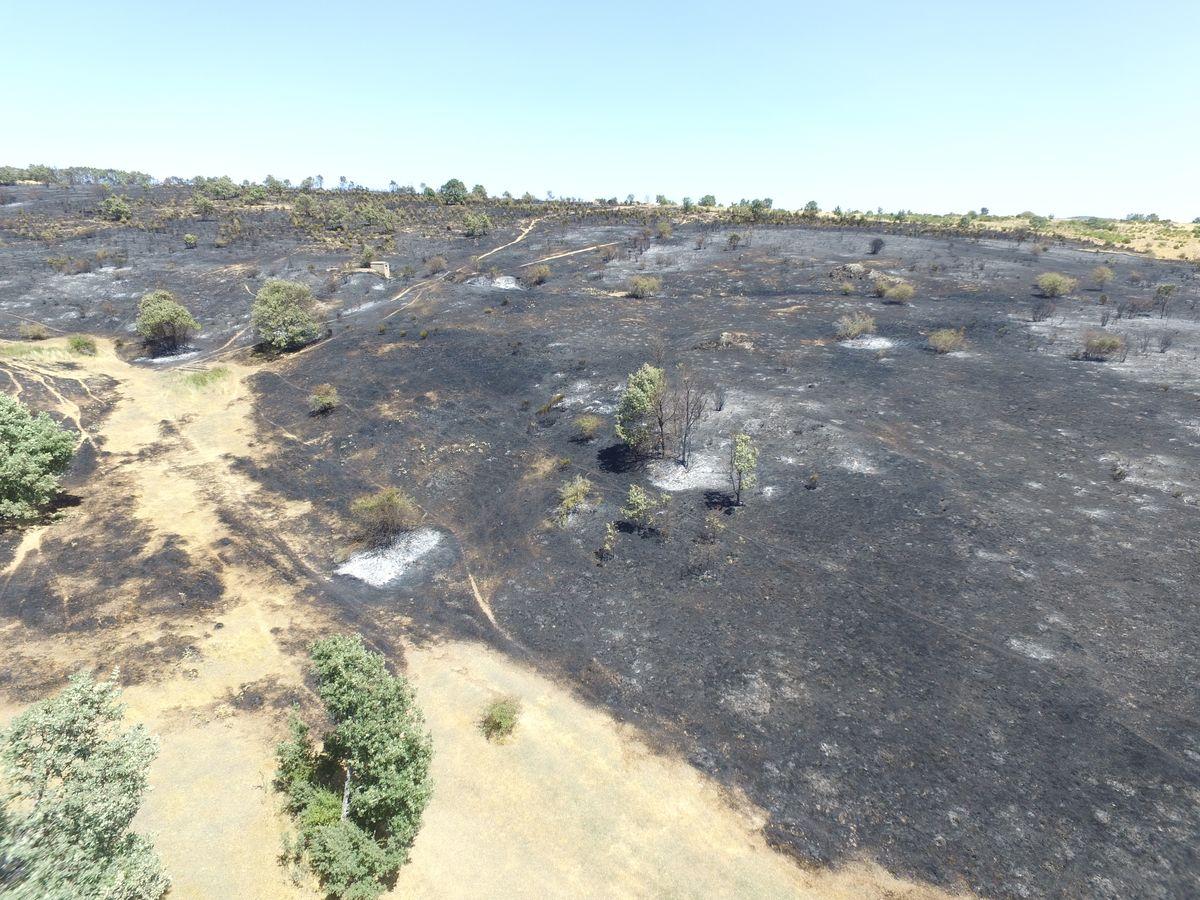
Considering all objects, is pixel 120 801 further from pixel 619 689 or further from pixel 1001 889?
pixel 1001 889

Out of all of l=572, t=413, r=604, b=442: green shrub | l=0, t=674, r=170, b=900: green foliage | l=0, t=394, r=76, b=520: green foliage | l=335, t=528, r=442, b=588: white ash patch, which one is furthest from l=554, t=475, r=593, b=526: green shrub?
l=0, t=394, r=76, b=520: green foliage

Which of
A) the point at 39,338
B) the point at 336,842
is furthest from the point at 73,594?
the point at 39,338

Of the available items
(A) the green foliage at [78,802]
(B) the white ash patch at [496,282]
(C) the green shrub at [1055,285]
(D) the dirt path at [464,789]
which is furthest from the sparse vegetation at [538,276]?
(A) the green foliage at [78,802]

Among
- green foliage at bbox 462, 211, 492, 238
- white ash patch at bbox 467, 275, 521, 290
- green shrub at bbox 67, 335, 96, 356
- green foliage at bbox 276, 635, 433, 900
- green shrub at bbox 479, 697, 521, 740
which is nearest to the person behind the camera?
green foliage at bbox 276, 635, 433, 900

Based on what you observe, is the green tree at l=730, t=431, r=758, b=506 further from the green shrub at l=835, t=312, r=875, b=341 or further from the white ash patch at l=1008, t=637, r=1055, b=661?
the green shrub at l=835, t=312, r=875, b=341

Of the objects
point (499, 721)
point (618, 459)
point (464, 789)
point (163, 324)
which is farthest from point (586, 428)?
point (163, 324)
